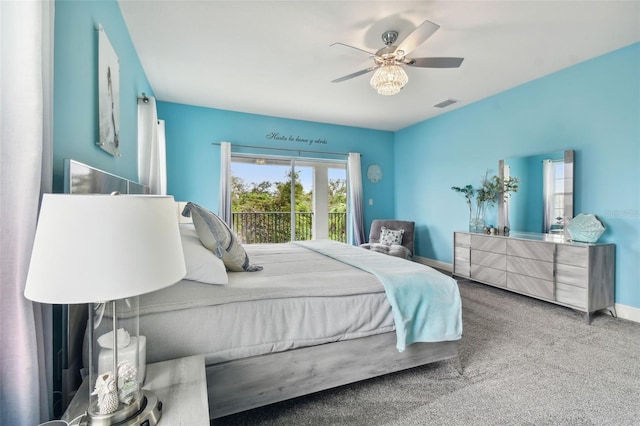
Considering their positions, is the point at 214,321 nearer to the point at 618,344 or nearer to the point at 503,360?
the point at 503,360

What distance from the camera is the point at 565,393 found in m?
1.79

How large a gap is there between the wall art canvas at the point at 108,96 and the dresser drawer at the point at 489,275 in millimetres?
4275

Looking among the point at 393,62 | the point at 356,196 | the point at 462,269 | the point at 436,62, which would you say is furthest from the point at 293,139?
the point at 462,269

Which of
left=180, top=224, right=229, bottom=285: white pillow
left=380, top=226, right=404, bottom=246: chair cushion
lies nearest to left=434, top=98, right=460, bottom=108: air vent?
left=380, top=226, right=404, bottom=246: chair cushion

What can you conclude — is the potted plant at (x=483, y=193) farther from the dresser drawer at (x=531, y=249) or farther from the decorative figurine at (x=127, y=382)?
the decorative figurine at (x=127, y=382)

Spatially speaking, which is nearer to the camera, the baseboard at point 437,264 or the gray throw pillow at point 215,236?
the gray throw pillow at point 215,236

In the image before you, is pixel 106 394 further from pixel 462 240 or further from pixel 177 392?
pixel 462 240

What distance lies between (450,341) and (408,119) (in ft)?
14.1

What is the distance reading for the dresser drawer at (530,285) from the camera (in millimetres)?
3160

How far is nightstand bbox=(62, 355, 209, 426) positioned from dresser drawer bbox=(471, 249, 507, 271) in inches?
146

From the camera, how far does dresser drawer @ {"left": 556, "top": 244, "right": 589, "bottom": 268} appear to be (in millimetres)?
2834

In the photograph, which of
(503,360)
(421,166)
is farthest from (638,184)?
(421,166)

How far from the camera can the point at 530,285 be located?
334 centimetres

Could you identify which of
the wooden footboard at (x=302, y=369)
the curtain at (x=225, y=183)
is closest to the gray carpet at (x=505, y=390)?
the wooden footboard at (x=302, y=369)
